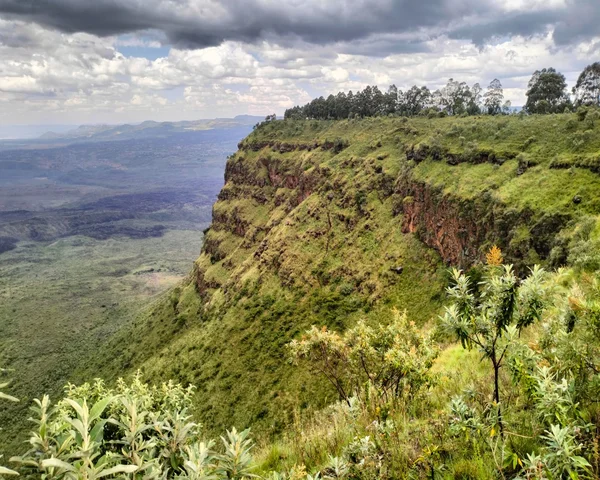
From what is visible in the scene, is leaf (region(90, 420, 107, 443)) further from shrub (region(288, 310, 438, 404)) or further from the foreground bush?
shrub (region(288, 310, 438, 404))

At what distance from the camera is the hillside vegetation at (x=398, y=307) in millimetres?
6754

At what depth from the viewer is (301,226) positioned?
246 feet

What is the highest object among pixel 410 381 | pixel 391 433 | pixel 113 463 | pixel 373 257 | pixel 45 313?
pixel 113 463

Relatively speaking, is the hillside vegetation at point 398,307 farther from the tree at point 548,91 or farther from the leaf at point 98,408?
the tree at point 548,91

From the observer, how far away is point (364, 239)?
63.5m

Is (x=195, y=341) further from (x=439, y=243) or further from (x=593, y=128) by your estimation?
(x=593, y=128)

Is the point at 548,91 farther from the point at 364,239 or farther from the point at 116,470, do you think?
the point at 116,470

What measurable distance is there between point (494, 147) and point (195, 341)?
59483 mm

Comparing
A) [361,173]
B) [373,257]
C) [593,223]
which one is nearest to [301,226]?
[361,173]

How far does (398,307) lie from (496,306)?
143ft

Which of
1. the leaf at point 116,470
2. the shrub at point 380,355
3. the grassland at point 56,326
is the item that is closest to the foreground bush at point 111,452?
the leaf at point 116,470

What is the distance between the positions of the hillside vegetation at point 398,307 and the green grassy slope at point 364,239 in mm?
292

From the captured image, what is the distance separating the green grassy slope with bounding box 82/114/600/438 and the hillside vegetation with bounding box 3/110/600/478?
29 cm

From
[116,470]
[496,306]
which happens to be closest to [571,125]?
[496,306]
